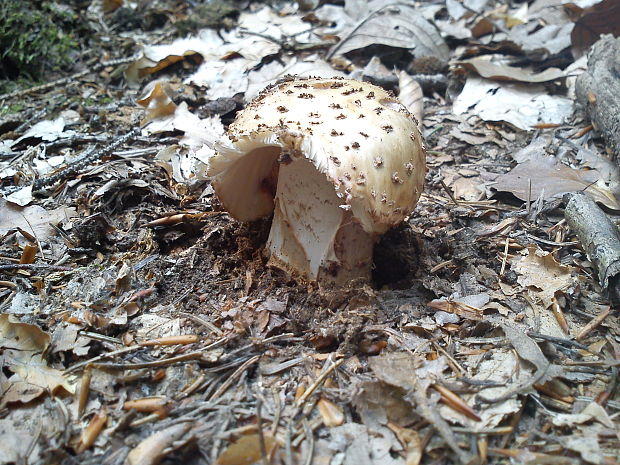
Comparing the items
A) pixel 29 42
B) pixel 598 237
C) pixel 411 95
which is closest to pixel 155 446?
pixel 598 237

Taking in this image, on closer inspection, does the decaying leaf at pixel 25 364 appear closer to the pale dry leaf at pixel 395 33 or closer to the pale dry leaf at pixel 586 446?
the pale dry leaf at pixel 586 446

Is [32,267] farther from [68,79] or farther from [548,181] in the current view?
[548,181]

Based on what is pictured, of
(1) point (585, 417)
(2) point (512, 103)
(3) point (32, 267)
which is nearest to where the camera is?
(1) point (585, 417)

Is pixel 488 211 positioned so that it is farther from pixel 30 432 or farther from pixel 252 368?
pixel 30 432

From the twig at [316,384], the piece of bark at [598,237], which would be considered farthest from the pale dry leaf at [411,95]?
the twig at [316,384]

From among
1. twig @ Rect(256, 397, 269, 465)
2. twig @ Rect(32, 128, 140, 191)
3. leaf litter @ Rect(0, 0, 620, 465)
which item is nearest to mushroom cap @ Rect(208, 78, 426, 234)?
leaf litter @ Rect(0, 0, 620, 465)

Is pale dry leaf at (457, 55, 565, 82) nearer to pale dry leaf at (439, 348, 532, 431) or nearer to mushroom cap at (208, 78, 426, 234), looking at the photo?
mushroom cap at (208, 78, 426, 234)
